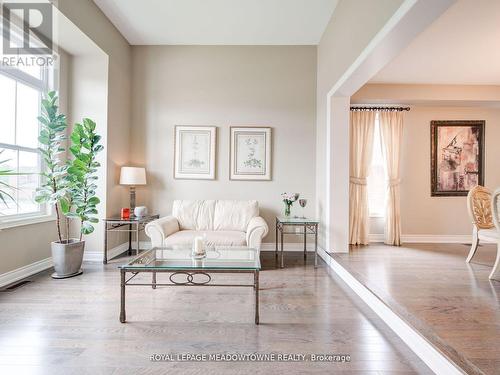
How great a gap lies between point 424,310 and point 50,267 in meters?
4.14

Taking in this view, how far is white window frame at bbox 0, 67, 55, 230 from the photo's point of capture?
2.95m

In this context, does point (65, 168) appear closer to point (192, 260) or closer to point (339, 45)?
point (192, 260)

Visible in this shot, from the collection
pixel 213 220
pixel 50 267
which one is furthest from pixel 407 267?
pixel 50 267

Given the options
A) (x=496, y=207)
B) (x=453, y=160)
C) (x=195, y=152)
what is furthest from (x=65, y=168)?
(x=453, y=160)

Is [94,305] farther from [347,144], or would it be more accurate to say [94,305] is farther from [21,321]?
[347,144]

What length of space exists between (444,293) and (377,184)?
8.68 ft

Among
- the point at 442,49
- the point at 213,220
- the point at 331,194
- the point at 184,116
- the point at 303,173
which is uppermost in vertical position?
the point at 442,49

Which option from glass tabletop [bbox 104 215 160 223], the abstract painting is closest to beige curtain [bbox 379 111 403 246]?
the abstract painting

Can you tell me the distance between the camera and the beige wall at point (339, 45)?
2.38 metres

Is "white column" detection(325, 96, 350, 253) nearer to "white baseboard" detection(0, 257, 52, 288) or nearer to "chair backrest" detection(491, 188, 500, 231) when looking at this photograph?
"chair backrest" detection(491, 188, 500, 231)

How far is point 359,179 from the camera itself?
15.0 feet

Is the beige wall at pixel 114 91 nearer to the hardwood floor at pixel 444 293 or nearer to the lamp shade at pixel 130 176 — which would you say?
the lamp shade at pixel 130 176

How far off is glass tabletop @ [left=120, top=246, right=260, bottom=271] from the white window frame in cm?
169

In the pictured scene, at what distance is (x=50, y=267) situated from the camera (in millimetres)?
3475
